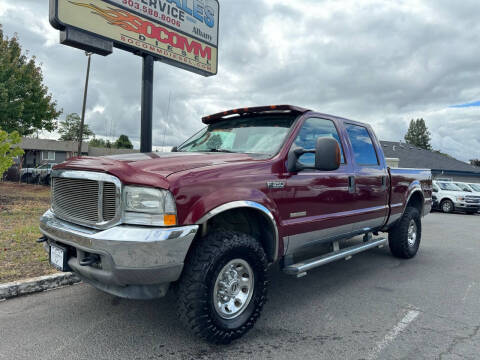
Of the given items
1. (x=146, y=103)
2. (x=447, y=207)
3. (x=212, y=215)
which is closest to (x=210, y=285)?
(x=212, y=215)

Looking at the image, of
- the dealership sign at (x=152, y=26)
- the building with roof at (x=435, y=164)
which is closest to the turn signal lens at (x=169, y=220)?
the dealership sign at (x=152, y=26)

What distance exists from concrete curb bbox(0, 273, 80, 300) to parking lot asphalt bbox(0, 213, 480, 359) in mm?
111

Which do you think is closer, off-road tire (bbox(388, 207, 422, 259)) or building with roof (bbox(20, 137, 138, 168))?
off-road tire (bbox(388, 207, 422, 259))

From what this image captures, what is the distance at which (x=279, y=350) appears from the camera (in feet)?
9.36

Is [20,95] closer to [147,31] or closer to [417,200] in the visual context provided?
[147,31]

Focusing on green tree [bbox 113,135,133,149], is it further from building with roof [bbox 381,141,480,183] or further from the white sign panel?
the white sign panel

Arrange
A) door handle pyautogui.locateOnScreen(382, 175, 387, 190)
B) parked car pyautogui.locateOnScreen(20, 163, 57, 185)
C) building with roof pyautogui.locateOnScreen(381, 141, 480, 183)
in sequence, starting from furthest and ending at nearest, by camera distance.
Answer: building with roof pyautogui.locateOnScreen(381, 141, 480, 183), parked car pyautogui.locateOnScreen(20, 163, 57, 185), door handle pyautogui.locateOnScreen(382, 175, 387, 190)

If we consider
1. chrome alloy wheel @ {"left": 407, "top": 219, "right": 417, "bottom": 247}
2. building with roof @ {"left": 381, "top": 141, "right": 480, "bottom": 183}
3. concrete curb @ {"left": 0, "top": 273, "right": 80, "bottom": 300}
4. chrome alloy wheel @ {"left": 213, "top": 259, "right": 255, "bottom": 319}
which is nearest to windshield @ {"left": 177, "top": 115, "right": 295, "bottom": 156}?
chrome alloy wheel @ {"left": 213, "top": 259, "right": 255, "bottom": 319}

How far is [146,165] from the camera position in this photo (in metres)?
2.81

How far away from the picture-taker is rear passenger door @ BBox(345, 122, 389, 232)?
177 inches

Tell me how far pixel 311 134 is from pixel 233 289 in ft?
6.25

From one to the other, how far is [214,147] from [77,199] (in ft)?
A: 5.21

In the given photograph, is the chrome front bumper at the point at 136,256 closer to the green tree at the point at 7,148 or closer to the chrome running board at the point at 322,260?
the chrome running board at the point at 322,260

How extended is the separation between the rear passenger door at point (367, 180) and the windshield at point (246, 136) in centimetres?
121
